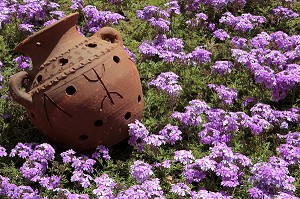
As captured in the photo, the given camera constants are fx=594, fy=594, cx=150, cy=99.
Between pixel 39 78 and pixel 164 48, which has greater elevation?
pixel 39 78

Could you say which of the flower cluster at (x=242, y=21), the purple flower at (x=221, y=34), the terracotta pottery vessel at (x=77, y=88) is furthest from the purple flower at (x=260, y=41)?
the terracotta pottery vessel at (x=77, y=88)

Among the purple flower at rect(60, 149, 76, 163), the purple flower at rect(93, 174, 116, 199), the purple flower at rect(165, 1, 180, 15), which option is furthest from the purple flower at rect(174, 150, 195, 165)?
the purple flower at rect(165, 1, 180, 15)

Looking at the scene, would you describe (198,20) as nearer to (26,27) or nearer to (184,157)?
(26,27)

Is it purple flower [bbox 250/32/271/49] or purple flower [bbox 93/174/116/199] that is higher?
purple flower [bbox 250/32/271/49]

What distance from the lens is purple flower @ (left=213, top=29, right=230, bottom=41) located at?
745 cm

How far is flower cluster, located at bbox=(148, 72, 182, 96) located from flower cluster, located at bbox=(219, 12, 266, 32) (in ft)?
4.99

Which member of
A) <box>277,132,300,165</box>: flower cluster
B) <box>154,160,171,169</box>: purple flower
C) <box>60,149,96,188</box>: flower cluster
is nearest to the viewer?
<box>60,149,96,188</box>: flower cluster

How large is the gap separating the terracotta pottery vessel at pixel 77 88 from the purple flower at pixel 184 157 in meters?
0.58

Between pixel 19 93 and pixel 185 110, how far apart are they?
70.4 inches

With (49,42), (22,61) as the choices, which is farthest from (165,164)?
(22,61)

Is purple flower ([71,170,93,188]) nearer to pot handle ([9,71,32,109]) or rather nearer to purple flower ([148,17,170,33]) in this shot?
pot handle ([9,71,32,109])

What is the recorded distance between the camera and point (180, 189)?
511cm

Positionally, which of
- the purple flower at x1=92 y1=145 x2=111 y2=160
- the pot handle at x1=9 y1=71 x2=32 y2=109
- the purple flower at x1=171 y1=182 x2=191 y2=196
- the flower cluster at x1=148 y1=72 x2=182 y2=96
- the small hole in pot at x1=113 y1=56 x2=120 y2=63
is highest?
the small hole in pot at x1=113 y1=56 x2=120 y2=63

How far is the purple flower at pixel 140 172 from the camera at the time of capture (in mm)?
5227
